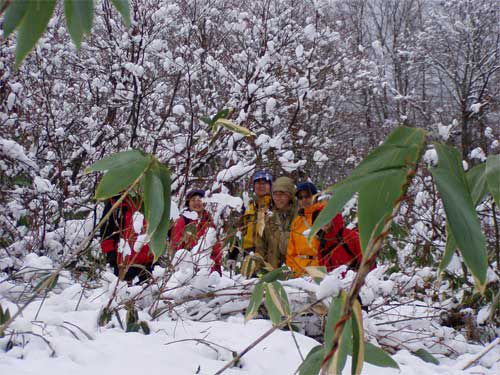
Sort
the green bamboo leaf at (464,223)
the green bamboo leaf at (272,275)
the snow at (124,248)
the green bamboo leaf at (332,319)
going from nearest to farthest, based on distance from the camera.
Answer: the green bamboo leaf at (464,223) → the green bamboo leaf at (332,319) → the green bamboo leaf at (272,275) → the snow at (124,248)

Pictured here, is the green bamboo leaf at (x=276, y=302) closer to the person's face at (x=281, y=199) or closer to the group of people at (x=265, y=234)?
the group of people at (x=265, y=234)

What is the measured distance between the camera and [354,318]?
72cm

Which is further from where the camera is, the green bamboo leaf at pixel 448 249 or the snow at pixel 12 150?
the snow at pixel 12 150

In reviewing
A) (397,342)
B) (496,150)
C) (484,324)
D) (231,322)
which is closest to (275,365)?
(231,322)

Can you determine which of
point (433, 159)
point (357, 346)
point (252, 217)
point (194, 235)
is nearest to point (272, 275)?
point (433, 159)

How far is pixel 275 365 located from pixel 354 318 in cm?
150

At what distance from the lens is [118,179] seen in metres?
0.89

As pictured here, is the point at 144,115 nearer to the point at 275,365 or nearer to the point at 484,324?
the point at 484,324

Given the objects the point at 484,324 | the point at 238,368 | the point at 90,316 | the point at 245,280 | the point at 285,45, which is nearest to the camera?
the point at 238,368

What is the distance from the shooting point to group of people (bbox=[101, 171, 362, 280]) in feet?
9.61

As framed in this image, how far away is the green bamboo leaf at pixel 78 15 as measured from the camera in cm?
73

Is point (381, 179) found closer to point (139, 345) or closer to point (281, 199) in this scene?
point (139, 345)

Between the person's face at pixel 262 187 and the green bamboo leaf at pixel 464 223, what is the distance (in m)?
2.98

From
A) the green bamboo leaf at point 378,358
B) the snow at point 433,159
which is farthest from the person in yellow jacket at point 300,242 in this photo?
the green bamboo leaf at point 378,358
